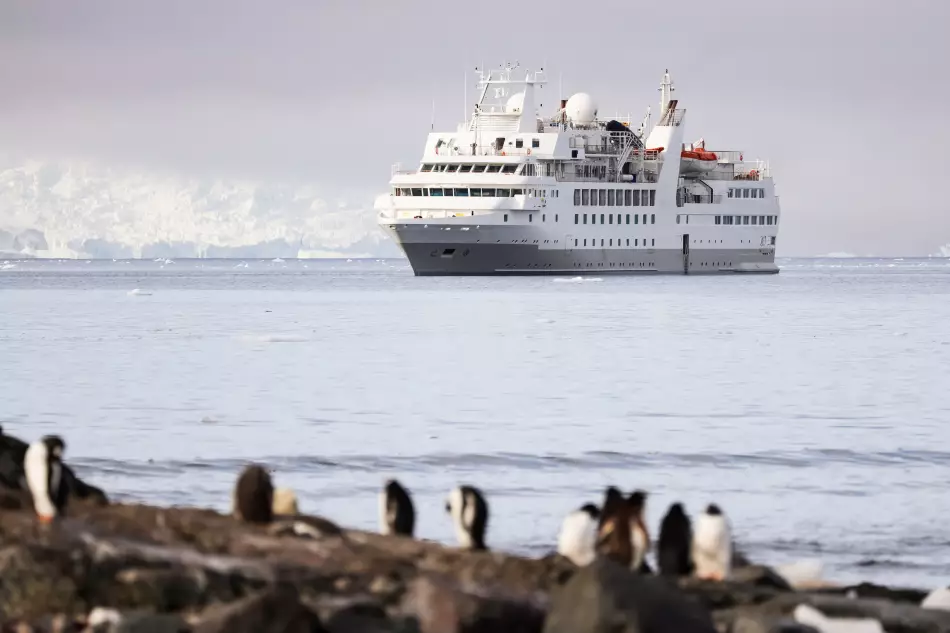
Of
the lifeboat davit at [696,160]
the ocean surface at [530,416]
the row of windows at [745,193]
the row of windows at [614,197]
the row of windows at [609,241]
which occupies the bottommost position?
the ocean surface at [530,416]

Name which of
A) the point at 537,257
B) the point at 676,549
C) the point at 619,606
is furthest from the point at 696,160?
the point at 619,606

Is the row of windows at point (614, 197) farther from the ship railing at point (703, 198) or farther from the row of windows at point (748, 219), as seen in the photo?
the row of windows at point (748, 219)

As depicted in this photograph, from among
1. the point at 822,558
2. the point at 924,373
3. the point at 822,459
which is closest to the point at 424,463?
the point at 822,459

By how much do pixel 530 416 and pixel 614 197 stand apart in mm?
68979

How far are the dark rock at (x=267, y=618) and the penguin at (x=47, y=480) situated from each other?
341 cm

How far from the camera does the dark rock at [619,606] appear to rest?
7.42 meters

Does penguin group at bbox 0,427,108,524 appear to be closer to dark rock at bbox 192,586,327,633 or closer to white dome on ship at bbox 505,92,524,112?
dark rock at bbox 192,586,327,633

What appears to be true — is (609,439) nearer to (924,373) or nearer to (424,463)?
(424,463)

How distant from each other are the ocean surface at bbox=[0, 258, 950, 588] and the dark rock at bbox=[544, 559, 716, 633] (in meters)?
4.62

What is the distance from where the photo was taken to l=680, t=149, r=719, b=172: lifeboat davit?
323 feet

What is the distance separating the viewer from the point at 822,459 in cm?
1792

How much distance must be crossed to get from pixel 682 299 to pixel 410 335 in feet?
79.2

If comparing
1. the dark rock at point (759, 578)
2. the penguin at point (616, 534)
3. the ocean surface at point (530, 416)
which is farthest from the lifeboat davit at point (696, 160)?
the dark rock at point (759, 578)

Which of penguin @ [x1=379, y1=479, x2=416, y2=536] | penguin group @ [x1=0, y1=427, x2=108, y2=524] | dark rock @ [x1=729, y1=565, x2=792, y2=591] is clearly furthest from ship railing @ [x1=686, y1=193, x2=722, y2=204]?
dark rock @ [x1=729, y1=565, x2=792, y2=591]
